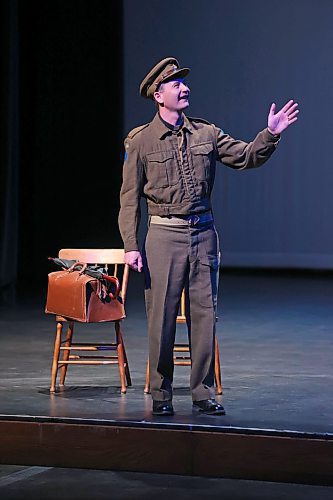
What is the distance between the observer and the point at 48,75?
9.74 metres

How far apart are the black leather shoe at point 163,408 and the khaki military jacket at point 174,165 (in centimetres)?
59

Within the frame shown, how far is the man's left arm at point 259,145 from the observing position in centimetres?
446

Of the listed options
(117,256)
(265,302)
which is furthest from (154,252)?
(265,302)

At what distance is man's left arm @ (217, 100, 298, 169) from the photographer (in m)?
4.46

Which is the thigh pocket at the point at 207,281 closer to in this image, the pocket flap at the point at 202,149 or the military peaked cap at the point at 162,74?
the pocket flap at the point at 202,149

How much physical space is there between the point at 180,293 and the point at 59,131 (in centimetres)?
542

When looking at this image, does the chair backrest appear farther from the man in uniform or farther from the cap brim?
the cap brim

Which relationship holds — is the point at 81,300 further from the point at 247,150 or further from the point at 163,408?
the point at 247,150

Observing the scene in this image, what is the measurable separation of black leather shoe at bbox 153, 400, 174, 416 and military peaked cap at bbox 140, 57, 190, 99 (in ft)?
3.82

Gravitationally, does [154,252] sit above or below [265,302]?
above

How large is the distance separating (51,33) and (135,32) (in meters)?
0.85

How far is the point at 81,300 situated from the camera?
5.00 m

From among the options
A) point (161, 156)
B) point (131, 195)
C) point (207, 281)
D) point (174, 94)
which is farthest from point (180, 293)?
point (174, 94)

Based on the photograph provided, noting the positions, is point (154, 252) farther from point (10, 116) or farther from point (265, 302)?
point (10, 116)
